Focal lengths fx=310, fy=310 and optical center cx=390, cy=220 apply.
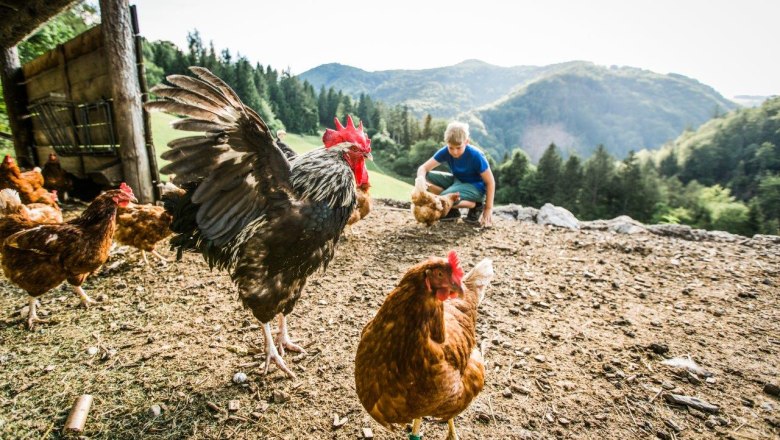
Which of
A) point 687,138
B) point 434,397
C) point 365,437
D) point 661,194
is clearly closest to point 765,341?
point 434,397

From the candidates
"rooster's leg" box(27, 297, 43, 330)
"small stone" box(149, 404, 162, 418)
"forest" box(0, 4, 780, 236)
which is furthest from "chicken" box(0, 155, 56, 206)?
"forest" box(0, 4, 780, 236)

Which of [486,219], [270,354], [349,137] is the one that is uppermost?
[349,137]

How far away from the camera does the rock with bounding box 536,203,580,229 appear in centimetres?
735

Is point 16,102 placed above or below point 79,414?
above

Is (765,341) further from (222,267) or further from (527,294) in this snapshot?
(222,267)

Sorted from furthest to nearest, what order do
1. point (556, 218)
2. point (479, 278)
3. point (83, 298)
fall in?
1. point (556, 218)
2. point (83, 298)
3. point (479, 278)

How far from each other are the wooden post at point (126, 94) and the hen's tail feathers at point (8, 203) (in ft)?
5.18

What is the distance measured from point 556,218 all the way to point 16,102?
1317cm

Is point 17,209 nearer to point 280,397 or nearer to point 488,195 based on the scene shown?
point 280,397

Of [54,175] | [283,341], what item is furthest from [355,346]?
[54,175]

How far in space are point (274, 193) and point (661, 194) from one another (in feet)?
188

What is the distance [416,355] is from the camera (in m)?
1.74

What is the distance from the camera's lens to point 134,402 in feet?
7.57

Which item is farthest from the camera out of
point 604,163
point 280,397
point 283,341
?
point 604,163
